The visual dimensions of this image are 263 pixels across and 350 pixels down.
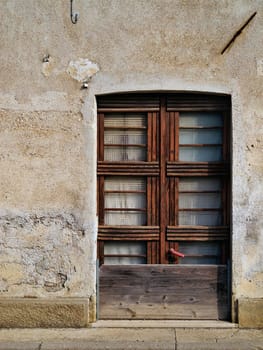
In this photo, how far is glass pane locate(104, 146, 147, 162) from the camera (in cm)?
589

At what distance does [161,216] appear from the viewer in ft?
19.1

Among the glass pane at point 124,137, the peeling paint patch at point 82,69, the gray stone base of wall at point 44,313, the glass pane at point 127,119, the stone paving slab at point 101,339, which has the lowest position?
the stone paving slab at point 101,339

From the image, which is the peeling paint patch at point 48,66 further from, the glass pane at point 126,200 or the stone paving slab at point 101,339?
the stone paving slab at point 101,339

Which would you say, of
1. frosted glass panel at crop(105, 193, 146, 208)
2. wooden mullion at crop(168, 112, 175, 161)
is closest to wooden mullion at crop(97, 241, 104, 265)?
frosted glass panel at crop(105, 193, 146, 208)

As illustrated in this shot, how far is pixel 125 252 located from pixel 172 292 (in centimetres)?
63

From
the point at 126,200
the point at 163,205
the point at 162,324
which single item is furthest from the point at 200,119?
the point at 162,324

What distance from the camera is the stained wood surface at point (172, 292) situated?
575 centimetres

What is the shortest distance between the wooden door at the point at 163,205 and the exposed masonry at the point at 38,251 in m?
0.37

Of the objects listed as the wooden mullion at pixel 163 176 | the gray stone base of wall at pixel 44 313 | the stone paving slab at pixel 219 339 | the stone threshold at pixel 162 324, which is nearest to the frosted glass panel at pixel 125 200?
the wooden mullion at pixel 163 176

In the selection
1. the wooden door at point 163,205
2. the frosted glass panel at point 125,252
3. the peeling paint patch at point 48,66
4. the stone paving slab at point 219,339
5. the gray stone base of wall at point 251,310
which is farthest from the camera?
the frosted glass panel at point 125,252

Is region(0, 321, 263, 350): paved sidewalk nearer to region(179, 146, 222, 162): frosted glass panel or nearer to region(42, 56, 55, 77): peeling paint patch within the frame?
region(179, 146, 222, 162): frosted glass panel

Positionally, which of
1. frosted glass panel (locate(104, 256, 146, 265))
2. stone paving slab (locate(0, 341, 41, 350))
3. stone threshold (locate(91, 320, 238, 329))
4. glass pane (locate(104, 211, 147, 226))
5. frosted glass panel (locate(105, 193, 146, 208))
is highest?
frosted glass panel (locate(105, 193, 146, 208))

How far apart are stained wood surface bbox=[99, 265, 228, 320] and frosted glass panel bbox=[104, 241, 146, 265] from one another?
0.11 m

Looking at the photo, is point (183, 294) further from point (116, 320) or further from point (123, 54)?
point (123, 54)
